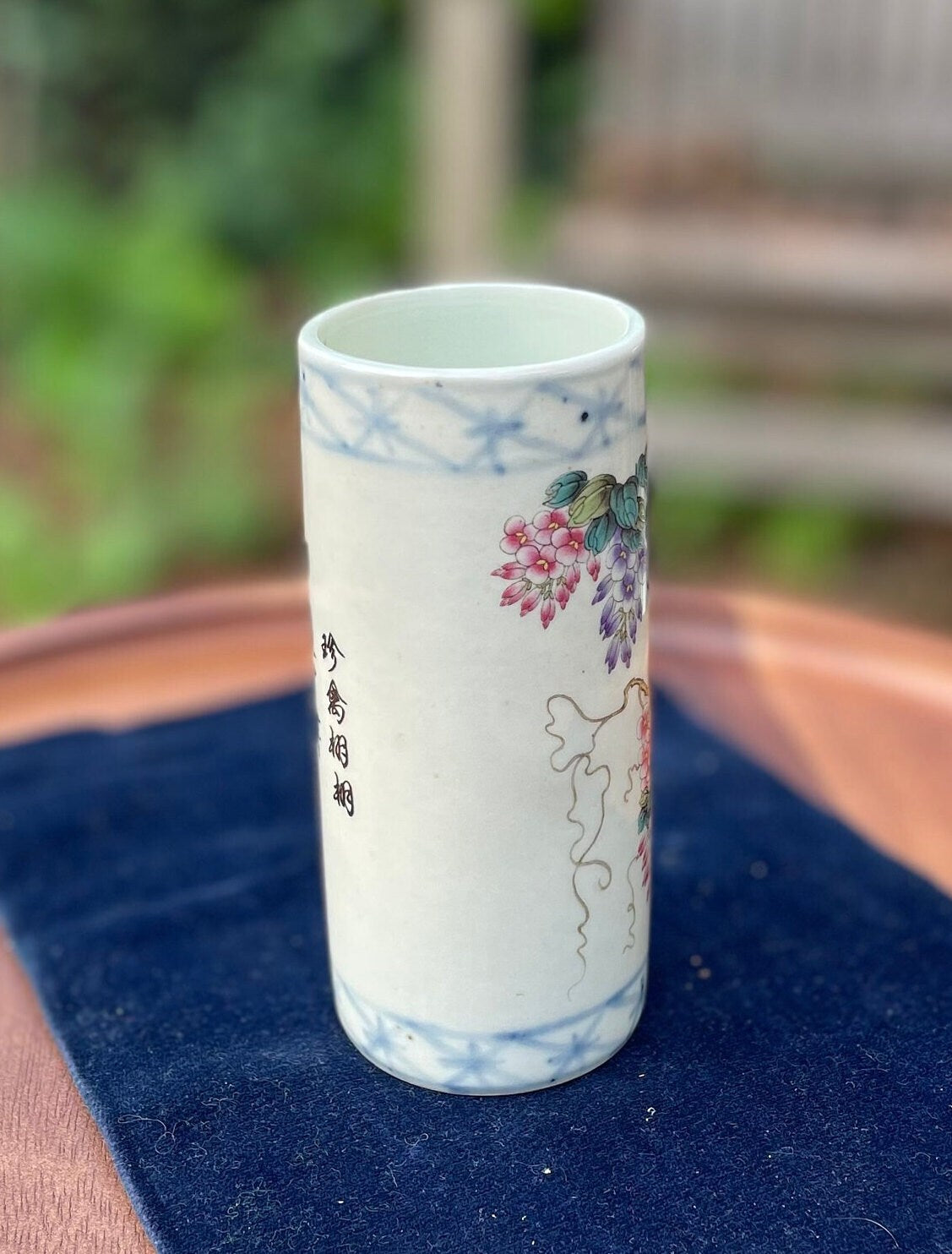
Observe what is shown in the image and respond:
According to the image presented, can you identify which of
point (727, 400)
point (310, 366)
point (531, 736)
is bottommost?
point (727, 400)

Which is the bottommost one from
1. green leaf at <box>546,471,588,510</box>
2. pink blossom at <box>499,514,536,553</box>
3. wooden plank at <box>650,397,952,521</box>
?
wooden plank at <box>650,397,952,521</box>

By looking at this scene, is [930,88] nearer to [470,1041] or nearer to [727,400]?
[727,400]

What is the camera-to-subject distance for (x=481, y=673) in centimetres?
48

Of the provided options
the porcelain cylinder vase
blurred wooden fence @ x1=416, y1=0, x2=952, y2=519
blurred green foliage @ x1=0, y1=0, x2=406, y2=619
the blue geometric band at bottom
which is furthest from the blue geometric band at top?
blurred green foliage @ x1=0, y1=0, x2=406, y2=619

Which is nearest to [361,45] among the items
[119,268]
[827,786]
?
[119,268]

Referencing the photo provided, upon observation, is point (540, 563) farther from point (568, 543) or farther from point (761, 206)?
point (761, 206)

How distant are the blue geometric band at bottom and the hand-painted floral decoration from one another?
5.8 inches

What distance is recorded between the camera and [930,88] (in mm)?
1785

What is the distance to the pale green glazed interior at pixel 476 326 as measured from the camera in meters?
0.52

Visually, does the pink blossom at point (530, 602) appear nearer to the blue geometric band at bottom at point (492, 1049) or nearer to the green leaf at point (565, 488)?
the green leaf at point (565, 488)

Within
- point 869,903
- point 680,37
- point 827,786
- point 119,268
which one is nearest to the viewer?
point 869,903

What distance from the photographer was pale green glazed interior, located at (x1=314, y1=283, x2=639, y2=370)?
20.7 inches

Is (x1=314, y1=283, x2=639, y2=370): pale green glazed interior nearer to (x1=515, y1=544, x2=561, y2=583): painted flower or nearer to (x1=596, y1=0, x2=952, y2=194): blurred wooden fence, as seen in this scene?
(x1=515, y1=544, x2=561, y2=583): painted flower

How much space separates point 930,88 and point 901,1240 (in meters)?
1.65
